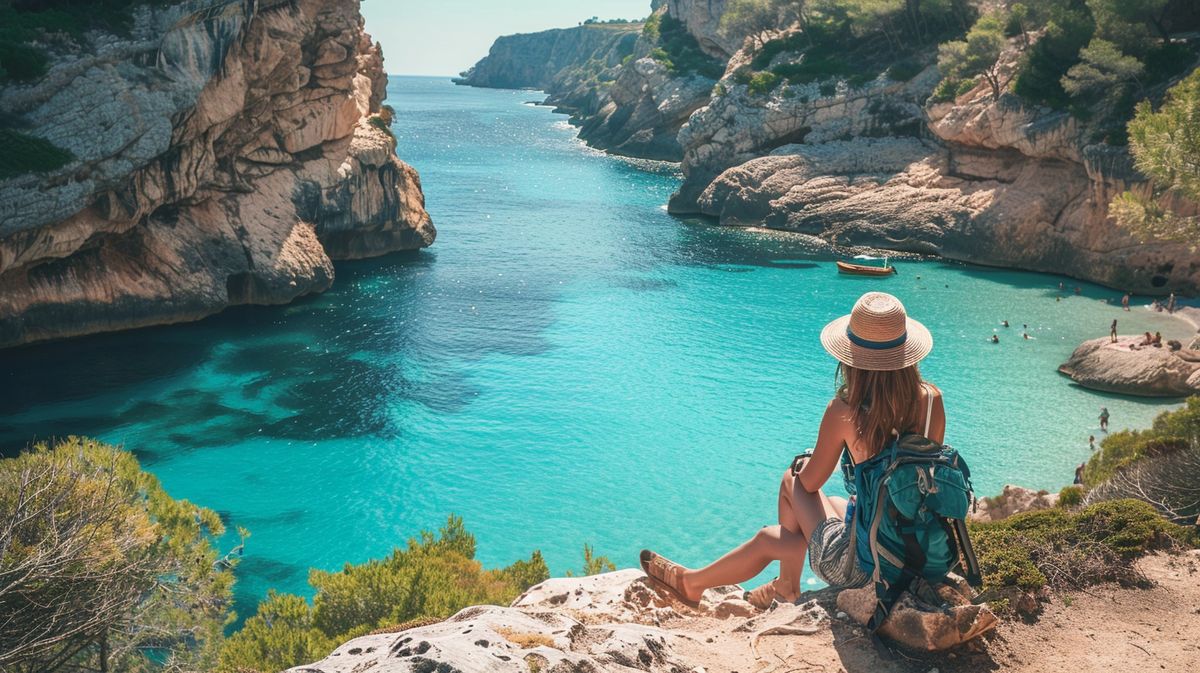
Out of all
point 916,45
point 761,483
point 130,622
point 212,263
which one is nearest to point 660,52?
point 916,45

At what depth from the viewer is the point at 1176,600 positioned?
25.1 feet

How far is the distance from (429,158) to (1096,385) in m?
80.3

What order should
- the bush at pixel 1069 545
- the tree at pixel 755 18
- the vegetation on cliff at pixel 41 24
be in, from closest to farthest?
the bush at pixel 1069 545
the vegetation on cliff at pixel 41 24
the tree at pixel 755 18

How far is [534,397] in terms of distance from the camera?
1350 inches

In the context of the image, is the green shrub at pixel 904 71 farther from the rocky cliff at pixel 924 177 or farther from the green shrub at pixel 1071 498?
the green shrub at pixel 1071 498

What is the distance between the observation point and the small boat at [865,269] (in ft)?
169

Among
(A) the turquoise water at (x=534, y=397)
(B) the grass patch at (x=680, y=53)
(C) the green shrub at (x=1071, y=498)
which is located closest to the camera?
(C) the green shrub at (x=1071, y=498)

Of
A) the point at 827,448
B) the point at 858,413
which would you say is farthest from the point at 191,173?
the point at 858,413

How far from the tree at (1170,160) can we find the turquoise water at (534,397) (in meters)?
6.56

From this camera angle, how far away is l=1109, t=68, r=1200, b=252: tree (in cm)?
2448

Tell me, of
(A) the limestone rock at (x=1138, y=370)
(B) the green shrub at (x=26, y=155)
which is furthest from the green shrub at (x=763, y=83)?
(B) the green shrub at (x=26, y=155)

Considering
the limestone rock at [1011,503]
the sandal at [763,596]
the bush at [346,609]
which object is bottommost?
the limestone rock at [1011,503]

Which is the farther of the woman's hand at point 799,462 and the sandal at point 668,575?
the sandal at point 668,575

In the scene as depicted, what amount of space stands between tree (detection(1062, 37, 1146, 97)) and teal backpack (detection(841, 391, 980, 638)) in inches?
1920
